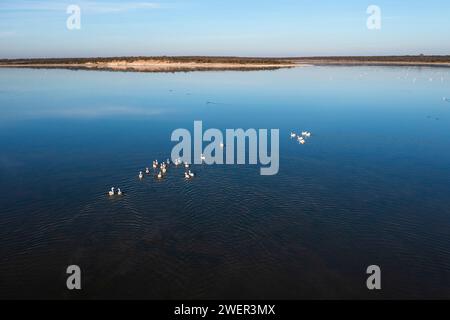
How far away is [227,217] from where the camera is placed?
16.7 m

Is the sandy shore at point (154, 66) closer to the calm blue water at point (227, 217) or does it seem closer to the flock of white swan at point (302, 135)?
the flock of white swan at point (302, 135)

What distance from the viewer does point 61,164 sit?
23828 mm

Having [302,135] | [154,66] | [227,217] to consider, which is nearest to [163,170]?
[227,217]

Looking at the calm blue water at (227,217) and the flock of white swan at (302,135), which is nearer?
the calm blue water at (227,217)

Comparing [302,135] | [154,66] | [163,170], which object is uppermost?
[154,66]

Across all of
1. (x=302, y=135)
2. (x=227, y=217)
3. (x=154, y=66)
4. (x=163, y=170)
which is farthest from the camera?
(x=154, y=66)

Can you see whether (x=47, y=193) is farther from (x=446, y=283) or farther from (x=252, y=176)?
(x=446, y=283)

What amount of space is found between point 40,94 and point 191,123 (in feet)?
101

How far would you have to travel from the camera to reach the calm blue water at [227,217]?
Result: 41.0 feet

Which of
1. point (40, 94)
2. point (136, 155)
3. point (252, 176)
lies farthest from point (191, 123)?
point (40, 94)

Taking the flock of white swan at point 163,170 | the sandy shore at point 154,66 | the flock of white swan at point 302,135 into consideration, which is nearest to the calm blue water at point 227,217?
the flock of white swan at point 163,170

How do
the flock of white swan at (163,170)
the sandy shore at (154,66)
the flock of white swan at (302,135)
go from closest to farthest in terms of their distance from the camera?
the flock of white swan at (163,170) < the flock of white swan at (302,135) < the sandy shore at (154,66)

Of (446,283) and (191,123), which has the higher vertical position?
(191,123)

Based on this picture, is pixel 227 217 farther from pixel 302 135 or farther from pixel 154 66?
pixel 154 66
